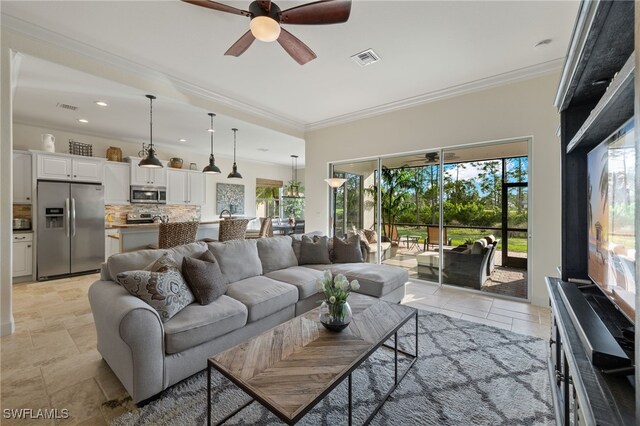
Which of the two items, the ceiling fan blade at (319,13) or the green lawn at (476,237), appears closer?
the ceiling fan blade at (319,13)

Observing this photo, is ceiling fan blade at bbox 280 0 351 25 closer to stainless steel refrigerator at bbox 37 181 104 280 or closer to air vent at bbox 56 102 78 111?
air vent at bbox 56 102 78 111

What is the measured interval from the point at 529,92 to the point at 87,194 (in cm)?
742

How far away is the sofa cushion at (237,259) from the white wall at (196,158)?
516 cm

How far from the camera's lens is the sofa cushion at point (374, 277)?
2.96 m

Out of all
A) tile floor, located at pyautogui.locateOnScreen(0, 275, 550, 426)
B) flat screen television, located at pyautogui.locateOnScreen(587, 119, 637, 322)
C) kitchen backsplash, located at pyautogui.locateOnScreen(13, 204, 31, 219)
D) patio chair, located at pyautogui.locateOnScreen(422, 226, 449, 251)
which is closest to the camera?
flat screen television, located at pyautogui.locateOnScreen(587, 119, 637, 322)

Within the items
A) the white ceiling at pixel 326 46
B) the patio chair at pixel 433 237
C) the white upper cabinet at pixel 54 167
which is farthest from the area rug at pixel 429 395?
the white upper cabinet at pixel 54 167

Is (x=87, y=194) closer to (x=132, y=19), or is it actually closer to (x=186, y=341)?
(x=132, y=19)

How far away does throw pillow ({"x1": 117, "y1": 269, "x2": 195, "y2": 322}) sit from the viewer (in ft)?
6.17

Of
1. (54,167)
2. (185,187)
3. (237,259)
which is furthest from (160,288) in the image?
(185,187)

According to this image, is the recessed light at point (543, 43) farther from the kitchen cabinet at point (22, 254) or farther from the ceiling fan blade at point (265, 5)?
the kitchen cabinet at point (22, 254)

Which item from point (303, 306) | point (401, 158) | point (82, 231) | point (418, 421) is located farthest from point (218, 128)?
point (418, 421)

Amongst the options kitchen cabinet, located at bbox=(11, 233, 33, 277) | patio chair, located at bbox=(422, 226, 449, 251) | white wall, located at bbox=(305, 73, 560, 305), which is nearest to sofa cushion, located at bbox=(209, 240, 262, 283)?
patio chair, located at bbox=(422, 226, 449, 251)

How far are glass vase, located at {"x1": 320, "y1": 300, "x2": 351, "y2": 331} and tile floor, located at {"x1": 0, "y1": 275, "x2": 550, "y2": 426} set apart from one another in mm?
1322

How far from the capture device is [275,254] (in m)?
3.38
